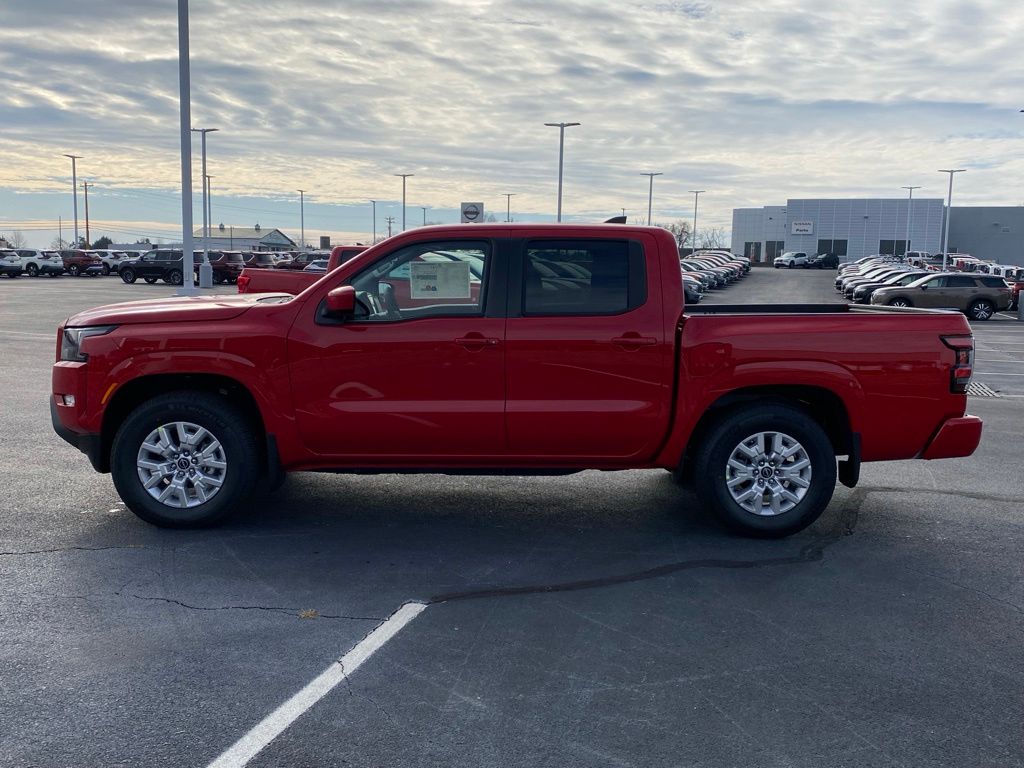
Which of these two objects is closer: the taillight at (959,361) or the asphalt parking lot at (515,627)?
the asphalt parking lot at (515,627)

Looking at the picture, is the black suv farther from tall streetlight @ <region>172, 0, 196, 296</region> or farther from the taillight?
the taillight

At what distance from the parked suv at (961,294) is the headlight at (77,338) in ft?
94.8

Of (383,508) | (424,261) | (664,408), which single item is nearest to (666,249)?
(664,408)

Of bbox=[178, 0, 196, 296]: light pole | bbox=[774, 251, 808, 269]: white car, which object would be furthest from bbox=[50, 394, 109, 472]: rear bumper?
bbox=[774, 251, 808, 269]: white car

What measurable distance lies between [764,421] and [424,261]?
233cm

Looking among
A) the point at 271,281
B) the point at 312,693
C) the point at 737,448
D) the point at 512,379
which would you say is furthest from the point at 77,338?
the point at 271,281

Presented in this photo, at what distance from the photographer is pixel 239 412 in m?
6.17

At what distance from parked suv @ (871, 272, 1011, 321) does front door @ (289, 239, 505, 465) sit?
27.8 metres

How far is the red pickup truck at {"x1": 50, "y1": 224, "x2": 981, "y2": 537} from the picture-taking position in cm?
595

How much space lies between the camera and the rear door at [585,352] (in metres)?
5.93

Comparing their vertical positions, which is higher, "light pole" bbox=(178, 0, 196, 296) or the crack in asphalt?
"light pole" bbox=(178, 0, 196, 296)

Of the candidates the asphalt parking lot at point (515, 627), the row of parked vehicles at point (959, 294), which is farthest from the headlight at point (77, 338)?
the row of parked vehicles at point (959, 294)

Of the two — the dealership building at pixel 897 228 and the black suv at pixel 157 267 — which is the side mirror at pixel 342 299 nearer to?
the black suv at pixel 157 267

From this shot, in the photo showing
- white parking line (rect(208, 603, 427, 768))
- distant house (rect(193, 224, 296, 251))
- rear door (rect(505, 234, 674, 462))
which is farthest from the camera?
distant house (rect(193, 224, 296, 251))
